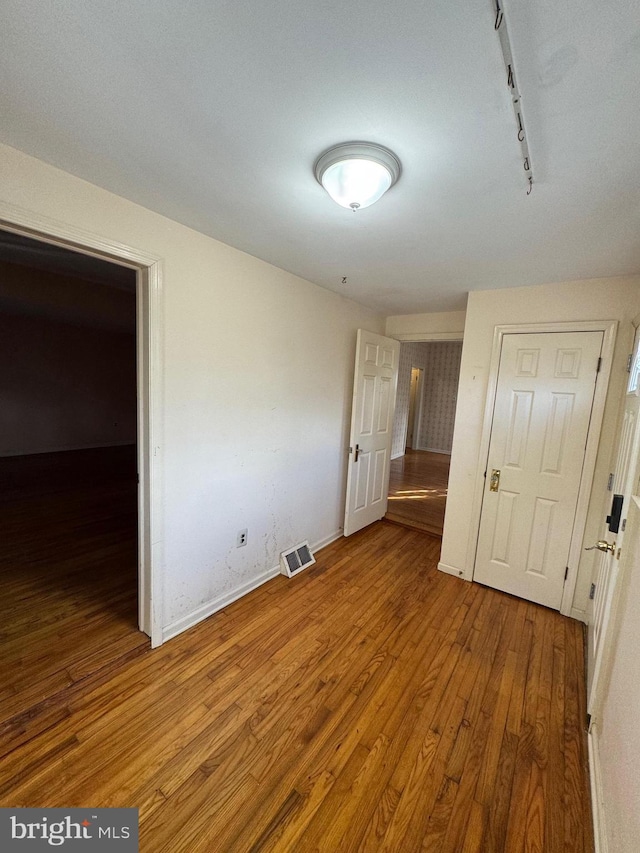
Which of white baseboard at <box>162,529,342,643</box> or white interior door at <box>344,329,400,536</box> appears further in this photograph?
white interior door at <box>344,329,400,536</box>

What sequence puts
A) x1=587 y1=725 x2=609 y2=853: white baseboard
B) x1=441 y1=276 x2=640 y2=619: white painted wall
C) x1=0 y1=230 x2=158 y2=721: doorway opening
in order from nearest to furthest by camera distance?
x1=587 y1=725 x2=609 y2=853: white baseboard, x1=0 y1=230 x2=158 y2=721: doorway opening, x1=441 y1=276 x2=640 y2=619: white painted wall

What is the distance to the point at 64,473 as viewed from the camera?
5.08 meters

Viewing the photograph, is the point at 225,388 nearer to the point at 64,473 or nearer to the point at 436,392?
the point at 64,473

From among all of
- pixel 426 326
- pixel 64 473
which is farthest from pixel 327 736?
pixel 64 473

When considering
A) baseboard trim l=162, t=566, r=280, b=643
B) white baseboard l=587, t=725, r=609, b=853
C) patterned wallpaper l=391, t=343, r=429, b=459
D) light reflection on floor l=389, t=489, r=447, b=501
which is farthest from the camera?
patterned wallpaper l=391, t=343, r=429, b=459

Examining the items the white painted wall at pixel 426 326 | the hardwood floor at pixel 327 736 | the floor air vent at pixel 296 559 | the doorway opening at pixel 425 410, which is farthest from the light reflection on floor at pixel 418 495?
the hardwood floor at pixel 327 736

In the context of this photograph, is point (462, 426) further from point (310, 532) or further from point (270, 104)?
point (270, 104)

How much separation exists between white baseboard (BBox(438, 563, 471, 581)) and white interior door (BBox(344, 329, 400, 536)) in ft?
3.08

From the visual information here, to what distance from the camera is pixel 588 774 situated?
1404mm

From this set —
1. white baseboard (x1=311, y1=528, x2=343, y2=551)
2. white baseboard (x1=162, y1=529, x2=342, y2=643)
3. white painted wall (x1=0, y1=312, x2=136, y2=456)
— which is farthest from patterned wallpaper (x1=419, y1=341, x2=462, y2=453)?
white painted wall (x1=0, y1=312, x2=136, y2=456)

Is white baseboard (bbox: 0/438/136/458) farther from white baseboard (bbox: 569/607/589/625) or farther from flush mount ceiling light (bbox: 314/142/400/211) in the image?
white baseboard (bbox: 569/607/589/625)

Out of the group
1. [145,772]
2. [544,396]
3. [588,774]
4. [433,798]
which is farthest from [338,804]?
[544,396]

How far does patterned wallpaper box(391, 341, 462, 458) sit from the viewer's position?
7.67 m

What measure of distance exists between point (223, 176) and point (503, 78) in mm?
1018
